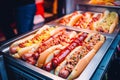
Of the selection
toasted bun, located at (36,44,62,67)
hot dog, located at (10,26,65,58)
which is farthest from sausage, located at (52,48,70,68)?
hot dog, located at (10,26,65,58)

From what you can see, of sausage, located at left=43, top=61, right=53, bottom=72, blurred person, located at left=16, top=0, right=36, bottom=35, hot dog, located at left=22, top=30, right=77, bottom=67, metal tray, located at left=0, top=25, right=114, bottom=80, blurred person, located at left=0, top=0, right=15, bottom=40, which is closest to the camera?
metal tray, located at left=0, top=25, right=114, bottom=80

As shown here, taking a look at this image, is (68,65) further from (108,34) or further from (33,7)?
(33,7)

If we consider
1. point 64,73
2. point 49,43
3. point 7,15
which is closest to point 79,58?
point 64,73

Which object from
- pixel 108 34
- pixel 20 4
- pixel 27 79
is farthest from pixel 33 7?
pixel 27 79

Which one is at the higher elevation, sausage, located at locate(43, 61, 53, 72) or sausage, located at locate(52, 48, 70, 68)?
sausage, located at locate(52, 48, 70, 68)

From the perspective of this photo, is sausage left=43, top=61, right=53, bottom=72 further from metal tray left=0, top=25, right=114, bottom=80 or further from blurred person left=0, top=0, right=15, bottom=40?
blurred person left=0, top=0, right=15, bottom=40

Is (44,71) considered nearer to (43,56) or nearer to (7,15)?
(43,56)
